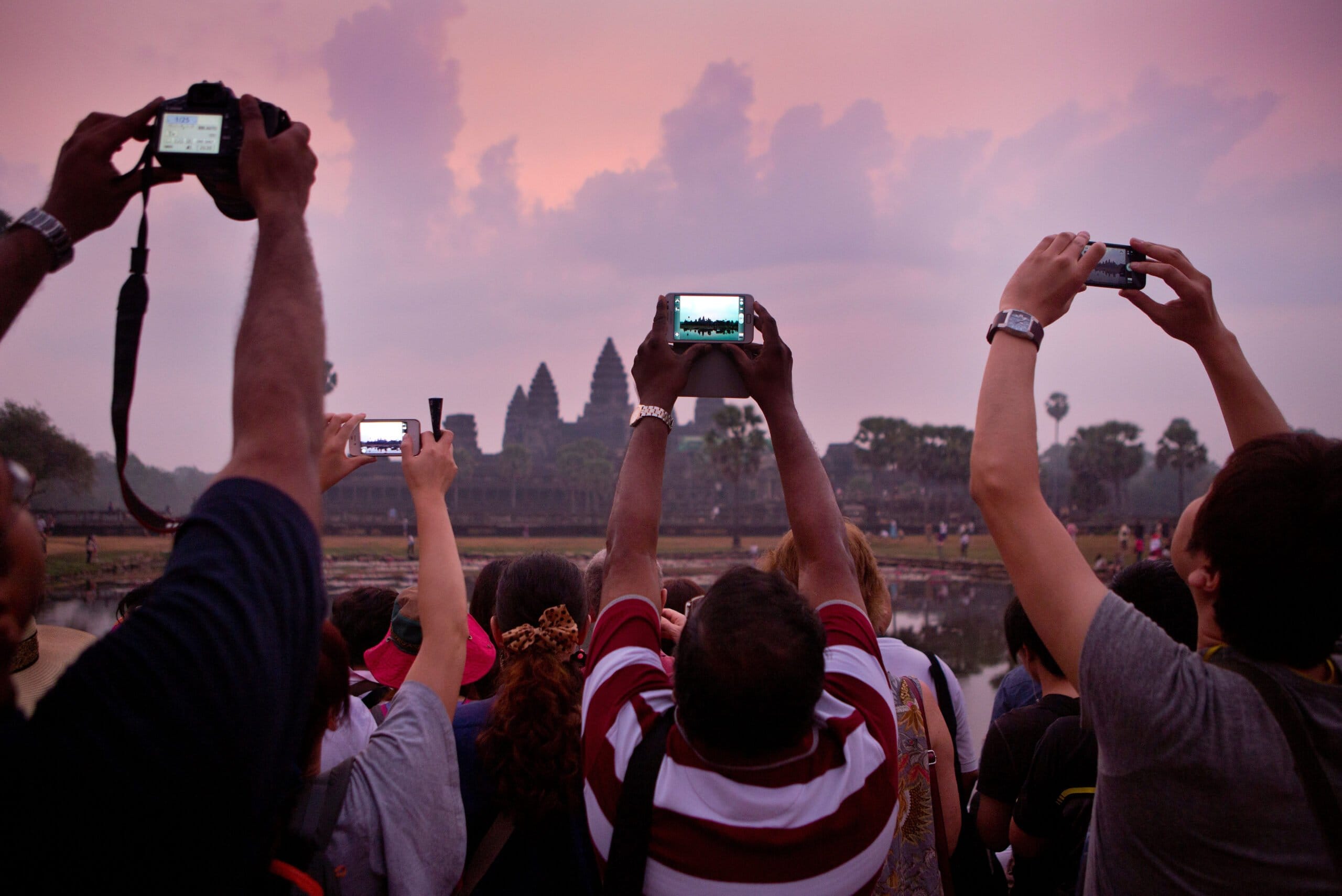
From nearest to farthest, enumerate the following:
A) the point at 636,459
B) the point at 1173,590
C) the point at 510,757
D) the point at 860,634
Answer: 1. the point at 860,634
2. the point at 636,459
3. the point at 510,757
4. the point at 1173,590

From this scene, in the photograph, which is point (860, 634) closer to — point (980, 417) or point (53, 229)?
point (980, 417)

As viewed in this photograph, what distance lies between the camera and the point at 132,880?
824mm

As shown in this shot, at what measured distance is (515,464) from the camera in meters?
75.9

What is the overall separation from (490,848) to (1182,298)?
7.02 ft

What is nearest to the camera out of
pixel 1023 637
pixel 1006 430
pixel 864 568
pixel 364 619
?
pixel 1006 430

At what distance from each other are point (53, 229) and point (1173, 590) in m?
2.99

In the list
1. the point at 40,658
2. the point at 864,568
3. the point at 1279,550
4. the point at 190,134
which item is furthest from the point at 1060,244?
the point at 40,658

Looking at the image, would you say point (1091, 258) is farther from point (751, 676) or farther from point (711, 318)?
point (751, 676)

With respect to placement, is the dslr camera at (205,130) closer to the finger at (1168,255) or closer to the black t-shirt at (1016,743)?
the finger at (1168,255)

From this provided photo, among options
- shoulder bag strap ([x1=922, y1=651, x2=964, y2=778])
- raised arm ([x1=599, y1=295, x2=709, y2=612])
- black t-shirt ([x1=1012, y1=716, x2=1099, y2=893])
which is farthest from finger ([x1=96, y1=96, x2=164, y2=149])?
black t-shirt ([x1=1012, y1=716, x2=1099, y2=893])

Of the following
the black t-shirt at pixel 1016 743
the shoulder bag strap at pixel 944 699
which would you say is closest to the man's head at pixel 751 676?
the shoulder bag strap at pixel 944 699

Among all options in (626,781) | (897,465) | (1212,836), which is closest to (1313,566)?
(1212,836)

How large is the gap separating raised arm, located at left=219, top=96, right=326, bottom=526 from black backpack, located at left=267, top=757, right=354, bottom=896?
2.36 feet

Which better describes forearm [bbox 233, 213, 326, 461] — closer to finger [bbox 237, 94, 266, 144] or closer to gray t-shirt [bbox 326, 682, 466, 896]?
finger [bbox 237, 94, 266, 144]
